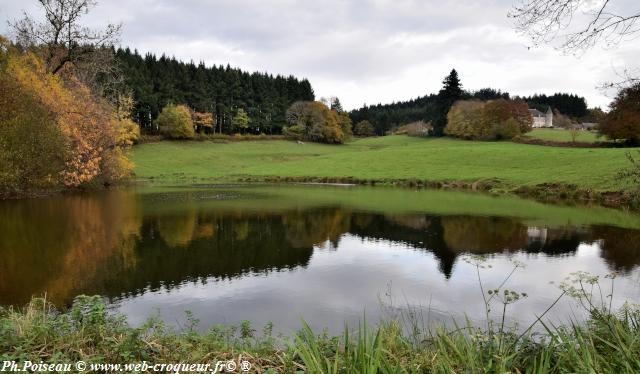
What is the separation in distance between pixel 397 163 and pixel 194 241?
44.1 metres

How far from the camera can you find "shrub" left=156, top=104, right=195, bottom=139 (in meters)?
79.5

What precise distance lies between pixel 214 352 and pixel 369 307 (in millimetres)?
4775

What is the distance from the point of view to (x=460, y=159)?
55281 mm

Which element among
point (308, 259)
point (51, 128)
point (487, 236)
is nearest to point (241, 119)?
point (51, 128)

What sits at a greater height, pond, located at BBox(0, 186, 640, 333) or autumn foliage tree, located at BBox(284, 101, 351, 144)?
autumn foliage tree, located at BBox(284, 101, 351, 144)

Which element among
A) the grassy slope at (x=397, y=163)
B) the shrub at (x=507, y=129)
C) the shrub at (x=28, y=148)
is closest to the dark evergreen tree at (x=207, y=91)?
the grassy slope at (x=397, y=163)

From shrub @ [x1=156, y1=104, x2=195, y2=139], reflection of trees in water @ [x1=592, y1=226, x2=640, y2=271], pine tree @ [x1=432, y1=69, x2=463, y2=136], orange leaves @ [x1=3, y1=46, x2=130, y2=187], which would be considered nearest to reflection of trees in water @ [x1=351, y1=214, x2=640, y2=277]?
reflection of trees in water @ [x1=592, y1=226, x2=640, y2=271]

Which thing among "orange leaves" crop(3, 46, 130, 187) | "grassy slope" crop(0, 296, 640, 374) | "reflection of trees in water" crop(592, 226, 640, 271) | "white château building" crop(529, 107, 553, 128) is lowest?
"reflection of trees in water" crop(592, 226, 640, 271)

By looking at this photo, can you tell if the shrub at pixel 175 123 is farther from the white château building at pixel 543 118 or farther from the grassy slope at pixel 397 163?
the white château building at pixel 543 118

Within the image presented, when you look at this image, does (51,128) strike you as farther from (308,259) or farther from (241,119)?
(241,119)

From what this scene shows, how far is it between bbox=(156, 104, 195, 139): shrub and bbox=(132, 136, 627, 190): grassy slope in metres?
2.36

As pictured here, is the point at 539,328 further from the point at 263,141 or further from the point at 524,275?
the point at 263,141

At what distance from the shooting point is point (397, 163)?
57719 mm

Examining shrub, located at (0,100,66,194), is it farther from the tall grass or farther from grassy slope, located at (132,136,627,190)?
grassy slope, located at (132,136,627,190)
